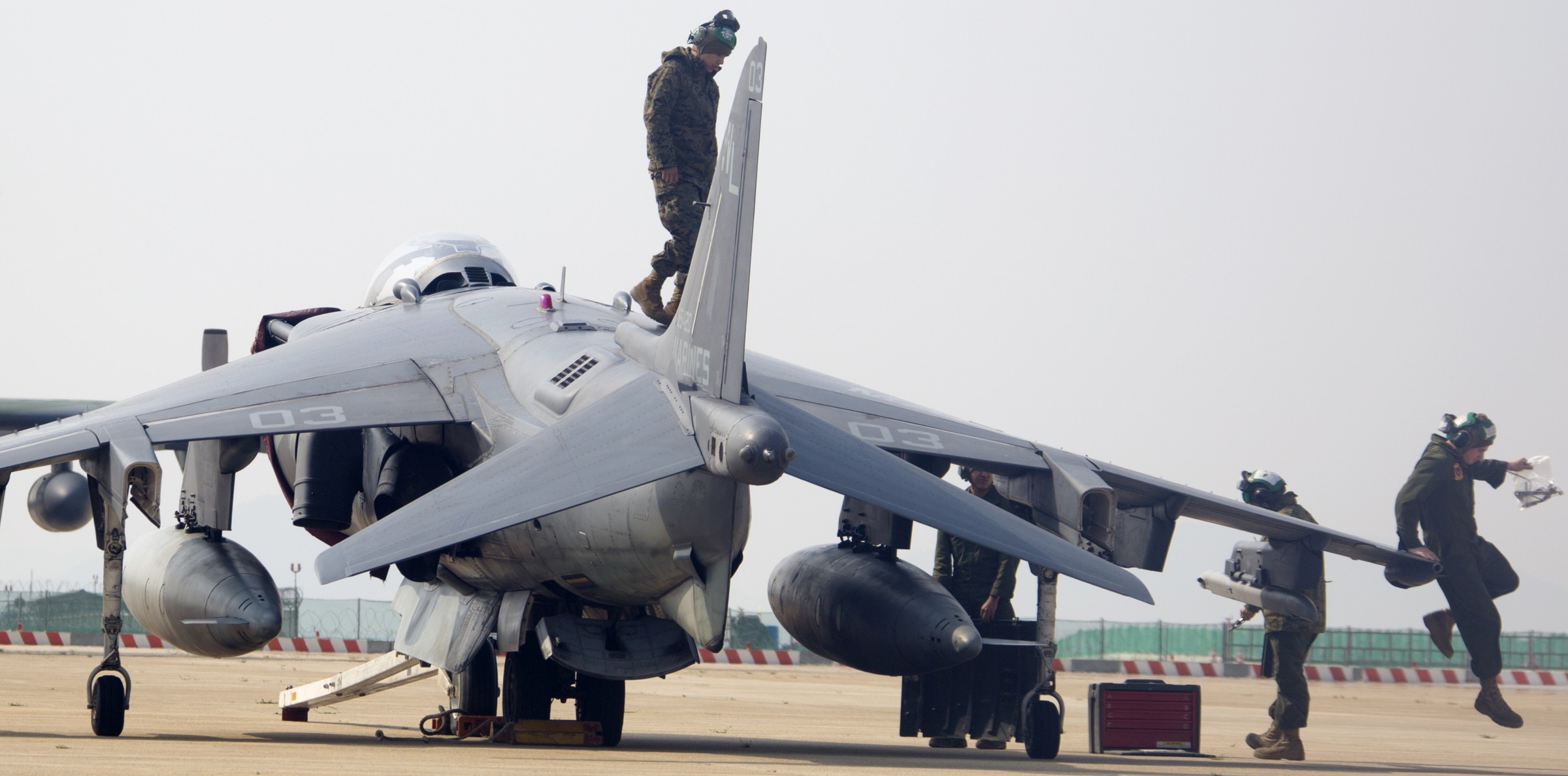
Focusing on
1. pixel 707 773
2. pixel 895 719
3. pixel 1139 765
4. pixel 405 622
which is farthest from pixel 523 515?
pixel 895 719

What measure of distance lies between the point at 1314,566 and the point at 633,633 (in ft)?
19.6

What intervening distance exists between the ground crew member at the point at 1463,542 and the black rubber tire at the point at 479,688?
7649 mm

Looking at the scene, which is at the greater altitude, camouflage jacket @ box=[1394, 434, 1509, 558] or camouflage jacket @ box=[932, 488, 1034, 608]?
camouflage jacket @ box=[1394, 434, 1509, 558]

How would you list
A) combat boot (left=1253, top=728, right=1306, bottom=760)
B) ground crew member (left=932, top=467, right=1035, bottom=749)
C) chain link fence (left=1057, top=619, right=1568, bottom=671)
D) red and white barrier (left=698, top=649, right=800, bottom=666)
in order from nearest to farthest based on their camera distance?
combat boot (left=1253, top=728, right=1306, bottom=760)
ground crew member (left=932, top=467, right=1035, bottom=749)
red and white barrier (left=698, top=649, right=800, bottom=666)
chain link fence (left=1057, top=619, right=1568, bottom=671)

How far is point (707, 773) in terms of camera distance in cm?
940

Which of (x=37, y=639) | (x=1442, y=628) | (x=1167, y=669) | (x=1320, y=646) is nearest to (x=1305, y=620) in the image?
(x=1442, y=628)

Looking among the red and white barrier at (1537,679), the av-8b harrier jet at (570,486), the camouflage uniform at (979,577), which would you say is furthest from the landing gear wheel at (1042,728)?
the red and white barrier at (1537,679)

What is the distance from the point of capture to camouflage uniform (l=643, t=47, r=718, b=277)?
1439 centimetres

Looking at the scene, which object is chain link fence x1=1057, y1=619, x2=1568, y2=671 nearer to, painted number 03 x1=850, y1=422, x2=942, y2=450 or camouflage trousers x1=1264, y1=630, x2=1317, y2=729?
camouflage trousers x1=1264, y1=630, x2=1317, y2=729

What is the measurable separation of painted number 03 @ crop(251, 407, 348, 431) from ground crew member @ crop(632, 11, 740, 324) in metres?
3.06

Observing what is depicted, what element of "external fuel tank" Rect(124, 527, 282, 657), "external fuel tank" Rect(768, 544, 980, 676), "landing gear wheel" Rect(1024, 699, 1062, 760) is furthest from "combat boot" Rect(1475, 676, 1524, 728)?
"external fuel tank" Rect(124, 527, 282, 657)

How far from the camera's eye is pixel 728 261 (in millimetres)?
10367

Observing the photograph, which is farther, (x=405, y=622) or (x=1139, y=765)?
(x=405, y=622)

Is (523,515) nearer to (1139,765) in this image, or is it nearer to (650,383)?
(650,383)
